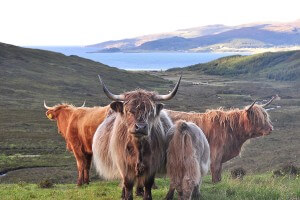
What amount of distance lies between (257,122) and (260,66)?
5540 inches

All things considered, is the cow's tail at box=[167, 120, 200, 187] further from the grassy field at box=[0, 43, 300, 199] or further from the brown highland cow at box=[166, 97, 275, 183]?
the brown highland cow at box=[166, 97, 275, 183]

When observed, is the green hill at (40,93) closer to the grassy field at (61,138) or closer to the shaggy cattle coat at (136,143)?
the grassy field at (61,138)

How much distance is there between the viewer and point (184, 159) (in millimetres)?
7660

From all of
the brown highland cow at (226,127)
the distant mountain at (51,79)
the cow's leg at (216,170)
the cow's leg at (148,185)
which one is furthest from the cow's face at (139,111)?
the distant mountain at (51,79)

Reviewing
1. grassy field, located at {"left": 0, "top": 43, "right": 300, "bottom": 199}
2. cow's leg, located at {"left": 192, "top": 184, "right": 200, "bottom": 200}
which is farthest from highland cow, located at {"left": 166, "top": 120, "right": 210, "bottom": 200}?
grassy field, located at {"left": 0, "top": 43, "right": 300, "bottom": 199}

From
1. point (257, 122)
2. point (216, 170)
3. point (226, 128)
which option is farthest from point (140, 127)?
point (257, 122)

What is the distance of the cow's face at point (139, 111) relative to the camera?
689 centimetres

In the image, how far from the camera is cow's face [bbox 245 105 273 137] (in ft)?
39.0

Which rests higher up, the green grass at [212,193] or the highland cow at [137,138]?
the highland cow at [137,138]

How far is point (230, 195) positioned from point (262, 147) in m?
27.0

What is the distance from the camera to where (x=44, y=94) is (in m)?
73.2

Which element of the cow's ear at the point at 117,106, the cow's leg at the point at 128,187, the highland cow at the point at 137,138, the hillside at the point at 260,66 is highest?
the cow's ear at the point at 117,106

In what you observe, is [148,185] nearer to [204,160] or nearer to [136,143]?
[136,143]

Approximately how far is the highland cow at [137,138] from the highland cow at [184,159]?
243mm
